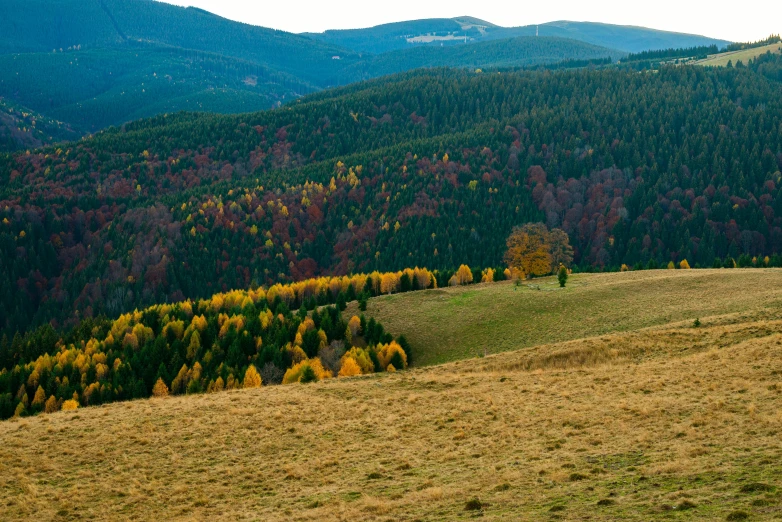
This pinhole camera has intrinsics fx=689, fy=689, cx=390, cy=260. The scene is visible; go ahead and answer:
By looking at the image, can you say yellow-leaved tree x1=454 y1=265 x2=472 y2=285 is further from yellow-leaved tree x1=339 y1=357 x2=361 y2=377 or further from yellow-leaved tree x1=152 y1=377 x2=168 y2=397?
yellow-leaved tree x1=152 y1=377 x2=168 y2=397

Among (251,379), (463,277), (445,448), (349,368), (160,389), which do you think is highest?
(445,448)

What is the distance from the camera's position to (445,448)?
3684 centimetres

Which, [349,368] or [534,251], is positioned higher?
[534,251]

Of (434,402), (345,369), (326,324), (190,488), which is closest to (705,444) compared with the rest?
(434,402)

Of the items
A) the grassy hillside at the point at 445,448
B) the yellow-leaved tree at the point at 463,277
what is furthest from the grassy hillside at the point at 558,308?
the yellow-leaved tree at the point at 463,277

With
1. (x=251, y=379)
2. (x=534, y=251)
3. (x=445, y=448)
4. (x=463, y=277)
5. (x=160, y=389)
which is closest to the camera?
(x=445, y=448)

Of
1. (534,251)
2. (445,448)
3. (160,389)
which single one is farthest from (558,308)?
(445,448)

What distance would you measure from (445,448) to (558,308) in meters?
60.1

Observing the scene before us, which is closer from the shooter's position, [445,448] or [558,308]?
[445,448]

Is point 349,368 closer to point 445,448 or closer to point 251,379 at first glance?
point 251,379

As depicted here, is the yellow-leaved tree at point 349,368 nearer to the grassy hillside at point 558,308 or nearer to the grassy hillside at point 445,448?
the grassy hillside at point 558,308

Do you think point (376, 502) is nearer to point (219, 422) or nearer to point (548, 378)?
point (219, 422)

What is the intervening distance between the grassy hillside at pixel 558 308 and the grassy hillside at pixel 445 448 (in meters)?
24.1

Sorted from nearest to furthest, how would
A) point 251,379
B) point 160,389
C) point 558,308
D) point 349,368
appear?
point 349,368, point 251,379, point 160,389, point 558,308
